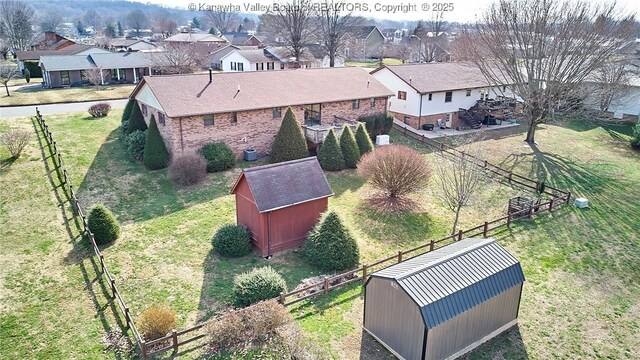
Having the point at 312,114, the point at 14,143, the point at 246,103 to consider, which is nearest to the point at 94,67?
the point at 14,143

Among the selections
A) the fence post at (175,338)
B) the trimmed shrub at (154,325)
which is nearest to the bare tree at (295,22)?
the trimmed shrub at (154,325)

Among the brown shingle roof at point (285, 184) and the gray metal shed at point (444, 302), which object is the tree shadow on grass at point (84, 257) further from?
the gray metal shed at point (444, 302)

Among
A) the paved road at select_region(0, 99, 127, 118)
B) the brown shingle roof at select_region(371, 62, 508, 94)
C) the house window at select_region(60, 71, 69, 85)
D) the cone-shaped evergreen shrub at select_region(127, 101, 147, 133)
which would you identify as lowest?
the paved road at select_region(0, 99, 127, 118)

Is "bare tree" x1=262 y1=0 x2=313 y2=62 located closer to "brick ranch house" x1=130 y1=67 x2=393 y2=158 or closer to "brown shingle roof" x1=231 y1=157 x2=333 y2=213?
"brick ranch house" x1=130 y1=67 x2=393 y2=158

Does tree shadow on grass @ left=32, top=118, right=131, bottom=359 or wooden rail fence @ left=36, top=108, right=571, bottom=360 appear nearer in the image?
wooden rail fence @ left=36, top=108, right=571, bottom=360

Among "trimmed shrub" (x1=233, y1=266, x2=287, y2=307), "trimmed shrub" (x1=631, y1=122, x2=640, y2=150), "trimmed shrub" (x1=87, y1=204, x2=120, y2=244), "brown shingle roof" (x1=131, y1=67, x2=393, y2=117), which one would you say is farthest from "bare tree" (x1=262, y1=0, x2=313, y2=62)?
"trimmed shrub" (x1=233, y1=266, x2=287, y2=307)

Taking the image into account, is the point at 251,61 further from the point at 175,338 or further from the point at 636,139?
the point at 175,338
